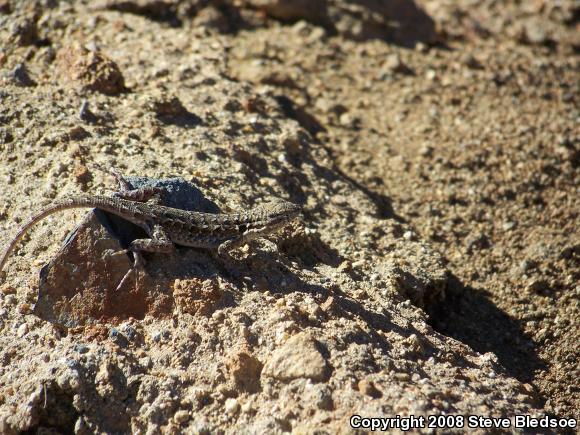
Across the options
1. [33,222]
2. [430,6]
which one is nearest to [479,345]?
[33,222]

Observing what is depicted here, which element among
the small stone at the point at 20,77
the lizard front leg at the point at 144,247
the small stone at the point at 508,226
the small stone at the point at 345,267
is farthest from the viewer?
the small stone at the point at 508,226

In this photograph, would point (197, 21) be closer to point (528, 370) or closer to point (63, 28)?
point (63, 28)

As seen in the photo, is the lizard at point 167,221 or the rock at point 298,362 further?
the lizard at point 167,221

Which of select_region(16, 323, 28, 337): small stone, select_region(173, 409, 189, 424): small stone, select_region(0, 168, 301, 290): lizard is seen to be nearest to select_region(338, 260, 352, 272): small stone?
select_region(0, 168, 301, 290): lizard

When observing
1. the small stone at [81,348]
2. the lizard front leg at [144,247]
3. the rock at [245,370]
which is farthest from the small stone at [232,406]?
the lizard front leg at [144,247]

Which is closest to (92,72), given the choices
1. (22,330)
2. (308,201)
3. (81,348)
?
(308,201)

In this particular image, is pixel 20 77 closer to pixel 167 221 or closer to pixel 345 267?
pixel 167 221

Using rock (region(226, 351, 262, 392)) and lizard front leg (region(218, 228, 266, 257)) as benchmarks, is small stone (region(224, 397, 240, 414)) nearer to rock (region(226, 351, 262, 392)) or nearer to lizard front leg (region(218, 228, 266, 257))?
rock (region(226, 351, 262, 392))

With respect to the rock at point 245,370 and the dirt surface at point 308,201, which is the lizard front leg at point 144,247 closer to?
the dirt surface at point 308,201
